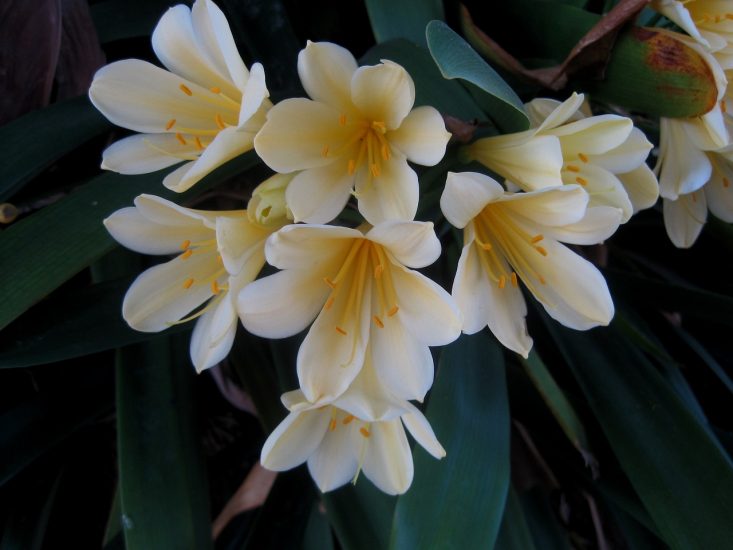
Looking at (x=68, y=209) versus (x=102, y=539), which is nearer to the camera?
(x=68, y=209)

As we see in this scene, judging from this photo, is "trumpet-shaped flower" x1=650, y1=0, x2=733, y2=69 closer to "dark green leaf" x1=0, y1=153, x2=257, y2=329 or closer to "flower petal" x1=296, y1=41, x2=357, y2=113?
"flower petal" x1=296, y1=41, x2=357, y2=113

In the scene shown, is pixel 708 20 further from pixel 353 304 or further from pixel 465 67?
pixel 353 304

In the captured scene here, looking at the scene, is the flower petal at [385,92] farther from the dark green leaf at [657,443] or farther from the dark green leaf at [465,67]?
the dark green leaf at [657,443]

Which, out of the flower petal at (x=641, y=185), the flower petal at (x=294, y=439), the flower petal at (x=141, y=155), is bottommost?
the flower petal at (x=294, y=439)

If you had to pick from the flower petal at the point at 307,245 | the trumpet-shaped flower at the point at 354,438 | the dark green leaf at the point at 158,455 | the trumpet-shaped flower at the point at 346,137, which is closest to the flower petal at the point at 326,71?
the trumpet-shaped flower at the point at 346,137

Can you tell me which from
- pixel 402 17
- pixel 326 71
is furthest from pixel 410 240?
pixel 402 17

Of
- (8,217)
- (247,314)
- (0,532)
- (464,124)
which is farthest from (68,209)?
(0,532)

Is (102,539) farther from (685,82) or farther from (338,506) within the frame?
(685,82)
